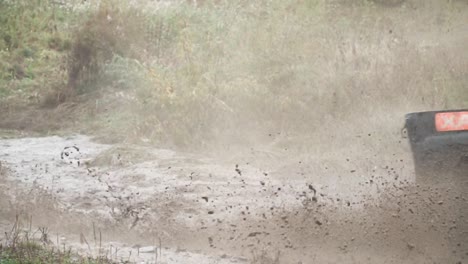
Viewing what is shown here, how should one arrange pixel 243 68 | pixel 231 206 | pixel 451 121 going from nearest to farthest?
pixel 451 121 → pixel 231 206 → pixel 243 68

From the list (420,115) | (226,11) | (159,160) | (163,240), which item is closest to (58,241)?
(163,240)

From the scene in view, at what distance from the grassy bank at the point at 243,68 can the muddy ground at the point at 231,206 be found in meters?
0.71

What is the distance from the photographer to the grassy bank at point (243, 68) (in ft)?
29.3

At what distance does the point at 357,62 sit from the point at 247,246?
176 inches

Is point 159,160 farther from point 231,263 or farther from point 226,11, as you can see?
point 226,11

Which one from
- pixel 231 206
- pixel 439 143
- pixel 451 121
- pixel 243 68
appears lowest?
pixel 231 206

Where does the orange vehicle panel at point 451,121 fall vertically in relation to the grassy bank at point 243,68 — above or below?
below

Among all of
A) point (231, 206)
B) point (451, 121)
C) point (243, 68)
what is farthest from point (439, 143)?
point (243, 68)

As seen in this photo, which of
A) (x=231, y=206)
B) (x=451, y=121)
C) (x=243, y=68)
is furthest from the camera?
(x=243, y=68)

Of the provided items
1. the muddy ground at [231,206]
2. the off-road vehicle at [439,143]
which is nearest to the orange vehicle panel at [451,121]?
the off-road vehicle at [439,143]

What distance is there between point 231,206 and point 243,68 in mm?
3579

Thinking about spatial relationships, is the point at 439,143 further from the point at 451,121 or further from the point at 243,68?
the point at 243,68

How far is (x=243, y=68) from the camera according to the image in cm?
1010

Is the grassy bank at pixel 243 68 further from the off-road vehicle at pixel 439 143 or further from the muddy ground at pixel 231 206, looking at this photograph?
the off-road vehicle at pixel 439 143
